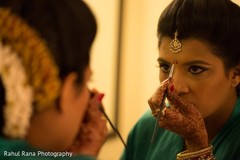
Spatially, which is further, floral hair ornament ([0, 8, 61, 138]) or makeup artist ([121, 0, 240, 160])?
makeup artist ([121, 0, 240, 160])

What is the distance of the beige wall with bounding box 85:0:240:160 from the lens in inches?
64.2

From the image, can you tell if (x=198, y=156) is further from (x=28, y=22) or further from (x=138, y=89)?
(x=138, y=89)

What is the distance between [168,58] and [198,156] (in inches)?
10.6

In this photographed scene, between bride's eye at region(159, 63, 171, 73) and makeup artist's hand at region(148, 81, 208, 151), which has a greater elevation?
bride's eye at region(159, 63, 171, 73)

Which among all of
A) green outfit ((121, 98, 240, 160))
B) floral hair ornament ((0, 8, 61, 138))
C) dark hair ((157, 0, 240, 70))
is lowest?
green outfit ((121, 98, 240, 160))

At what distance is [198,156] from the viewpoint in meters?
0.91

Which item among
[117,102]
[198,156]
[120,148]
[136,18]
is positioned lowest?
[120,148]

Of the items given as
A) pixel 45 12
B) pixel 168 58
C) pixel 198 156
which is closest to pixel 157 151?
pixel 198 156

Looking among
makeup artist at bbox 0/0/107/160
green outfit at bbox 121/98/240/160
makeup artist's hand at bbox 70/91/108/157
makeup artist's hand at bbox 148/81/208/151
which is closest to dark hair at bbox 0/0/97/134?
makeup artist at bbox 0/0/107/160

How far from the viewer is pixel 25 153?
24.0 inches

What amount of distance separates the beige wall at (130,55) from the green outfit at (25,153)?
949 mm

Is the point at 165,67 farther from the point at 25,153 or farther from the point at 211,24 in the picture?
the point at 25,153

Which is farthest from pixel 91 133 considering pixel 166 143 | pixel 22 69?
pixel 166 143

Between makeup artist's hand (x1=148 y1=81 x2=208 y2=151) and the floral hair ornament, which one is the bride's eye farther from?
the floral hair ornament
